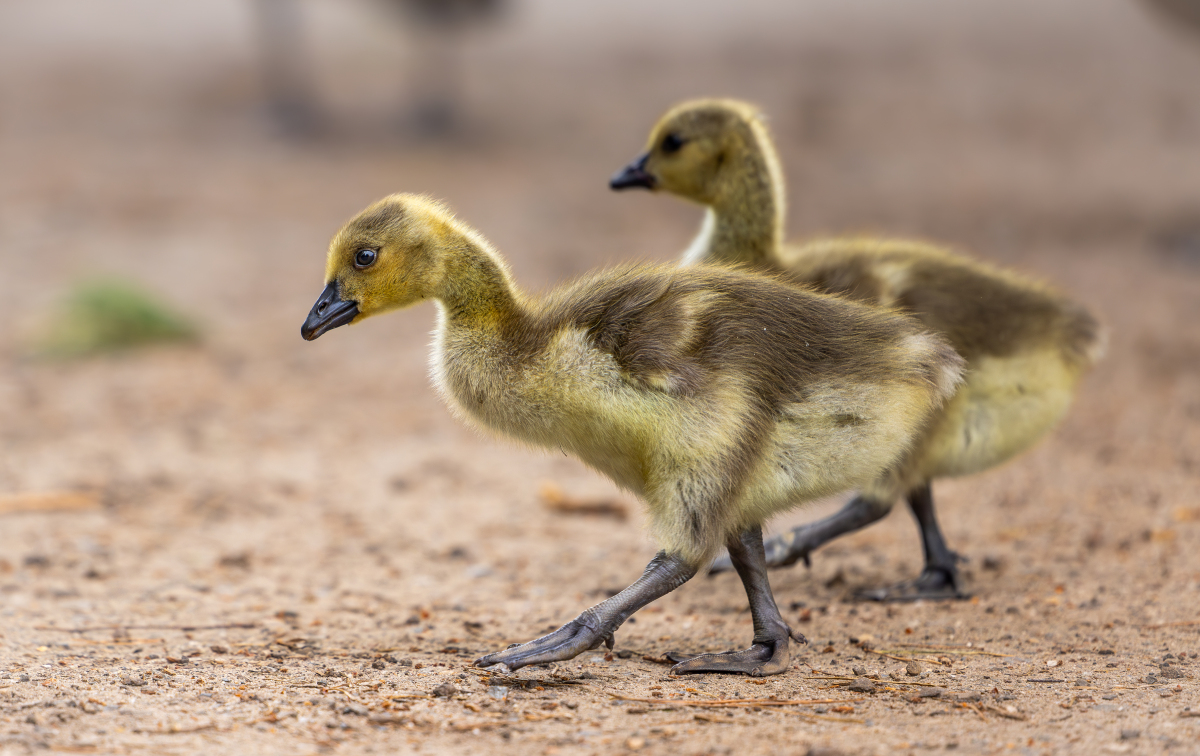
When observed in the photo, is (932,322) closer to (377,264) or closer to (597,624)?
(597,624)

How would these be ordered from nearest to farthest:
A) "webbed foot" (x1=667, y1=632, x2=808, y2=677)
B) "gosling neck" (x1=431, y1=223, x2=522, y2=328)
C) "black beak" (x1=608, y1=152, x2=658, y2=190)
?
1. "webbed foot" (x1=667, y1=632, x2=808, y2=677)
2. "gosling neck" (x1=431, y1=223, x2=522, y2=328)
3. "black beak" (x1=608, y1=152, x2=658, y2=190)

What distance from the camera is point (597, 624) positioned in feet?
11.2

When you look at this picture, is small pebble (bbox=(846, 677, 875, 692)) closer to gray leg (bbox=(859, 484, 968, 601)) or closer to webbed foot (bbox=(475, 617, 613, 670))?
webbed foot (bbox=(475, 617, 613, 670))

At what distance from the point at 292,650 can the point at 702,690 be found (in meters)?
1.32

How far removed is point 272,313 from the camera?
9250 mm

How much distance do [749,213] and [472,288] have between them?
1625 millimetres

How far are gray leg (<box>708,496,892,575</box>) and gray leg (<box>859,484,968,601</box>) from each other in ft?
0.83

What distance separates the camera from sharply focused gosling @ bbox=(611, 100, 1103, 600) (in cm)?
424

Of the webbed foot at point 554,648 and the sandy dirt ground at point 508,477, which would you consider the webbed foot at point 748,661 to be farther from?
the webbed foot at point 554,648

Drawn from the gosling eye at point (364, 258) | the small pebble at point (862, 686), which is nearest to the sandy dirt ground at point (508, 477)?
the small pebble at point (862, 686)

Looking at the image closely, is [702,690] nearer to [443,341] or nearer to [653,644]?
[653,644]

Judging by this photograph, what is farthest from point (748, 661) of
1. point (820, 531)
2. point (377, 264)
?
point (377, 264)

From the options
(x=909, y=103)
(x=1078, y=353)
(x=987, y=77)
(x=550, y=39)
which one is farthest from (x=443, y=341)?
(x=550, y=39)

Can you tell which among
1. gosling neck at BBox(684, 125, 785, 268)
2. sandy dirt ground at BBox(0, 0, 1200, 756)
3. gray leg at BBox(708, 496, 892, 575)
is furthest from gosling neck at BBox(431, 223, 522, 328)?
gray leg at BBox(708, 496, 892, 575)
